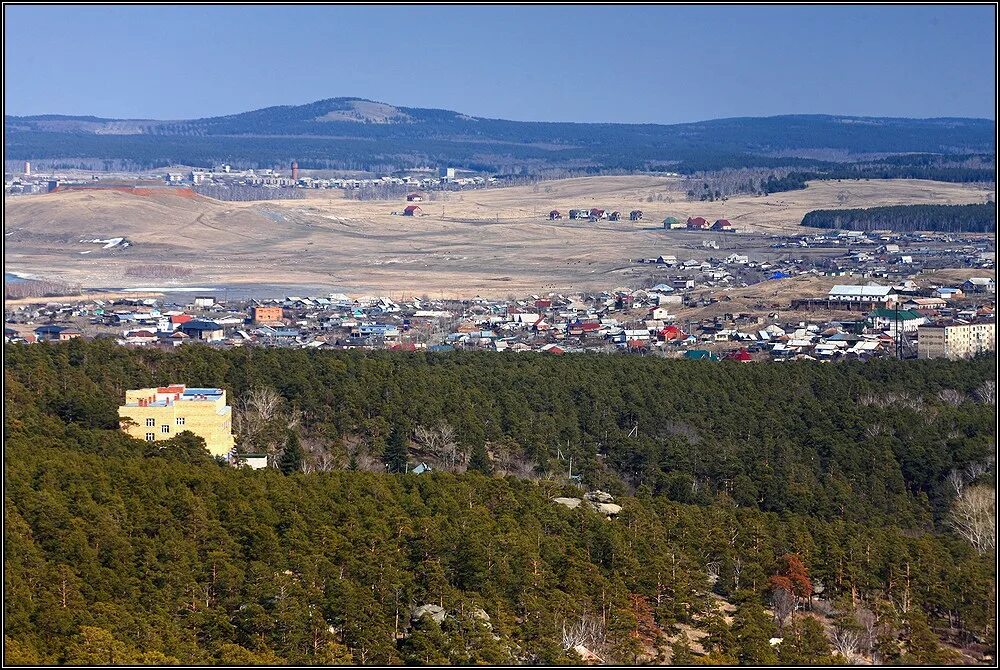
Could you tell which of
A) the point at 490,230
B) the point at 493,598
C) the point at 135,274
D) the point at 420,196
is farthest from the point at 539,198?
the point at 493,598

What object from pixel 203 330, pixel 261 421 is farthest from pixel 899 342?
pixel 261 421

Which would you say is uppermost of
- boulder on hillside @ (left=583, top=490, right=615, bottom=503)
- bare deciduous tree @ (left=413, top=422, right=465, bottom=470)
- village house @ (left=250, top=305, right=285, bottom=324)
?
boulder on hillside @ (left=583, top=490, right=615, bottom=503)

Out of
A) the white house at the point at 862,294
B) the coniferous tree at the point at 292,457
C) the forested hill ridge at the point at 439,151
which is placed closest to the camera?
the coniferous tree at the point at 292,457

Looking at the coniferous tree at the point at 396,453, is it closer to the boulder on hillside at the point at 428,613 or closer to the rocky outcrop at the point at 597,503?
the rocky outcrop at the point at 597,503

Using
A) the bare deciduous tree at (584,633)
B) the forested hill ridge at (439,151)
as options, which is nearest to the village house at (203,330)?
the bare deciduous tree at (584,633)

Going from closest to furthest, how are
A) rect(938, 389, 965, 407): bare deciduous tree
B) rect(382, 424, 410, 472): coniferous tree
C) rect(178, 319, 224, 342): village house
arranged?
1. rect(382, 424, 410, 472): coniferous tree
2. rect(938, 389, 965, 407): bare deciduous tree
3. rect(178, 319, 224, 342): village house

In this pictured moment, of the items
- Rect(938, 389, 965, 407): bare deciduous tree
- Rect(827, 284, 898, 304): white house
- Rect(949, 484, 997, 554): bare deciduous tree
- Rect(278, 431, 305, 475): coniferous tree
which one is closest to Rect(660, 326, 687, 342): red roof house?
Rect(827, 284, 898, 304): white house

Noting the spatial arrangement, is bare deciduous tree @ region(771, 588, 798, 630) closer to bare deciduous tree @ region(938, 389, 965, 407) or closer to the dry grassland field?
bare deciduous tree @ region(938, 389, 965, 407)
